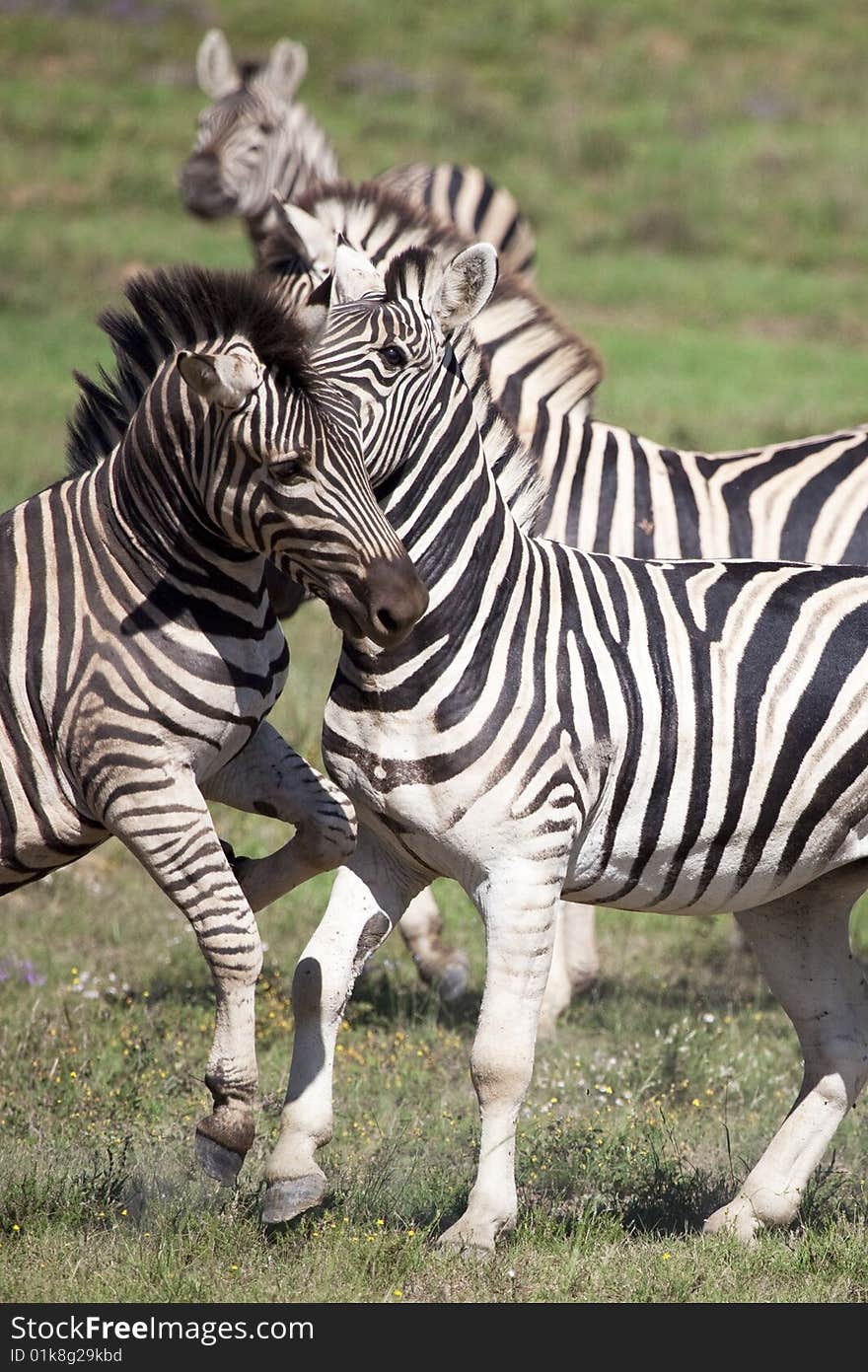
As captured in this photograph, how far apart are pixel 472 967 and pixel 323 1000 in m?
3.21

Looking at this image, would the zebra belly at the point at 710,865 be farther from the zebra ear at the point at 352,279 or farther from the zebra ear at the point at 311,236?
the zebra ear at the point at 311,236

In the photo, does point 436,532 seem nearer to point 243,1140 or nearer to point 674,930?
point 243,1140

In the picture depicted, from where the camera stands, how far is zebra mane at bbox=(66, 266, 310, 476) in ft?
13.9

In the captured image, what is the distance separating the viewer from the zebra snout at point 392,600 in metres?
4.05

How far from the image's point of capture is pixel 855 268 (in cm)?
2189

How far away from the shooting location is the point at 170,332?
4.56 meters

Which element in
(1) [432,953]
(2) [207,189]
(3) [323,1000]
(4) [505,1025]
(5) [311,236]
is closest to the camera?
(4) [505,1025]

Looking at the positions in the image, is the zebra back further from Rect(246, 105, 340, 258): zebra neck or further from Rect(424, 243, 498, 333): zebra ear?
Rect(424, 243, 498, 333): zebra ear

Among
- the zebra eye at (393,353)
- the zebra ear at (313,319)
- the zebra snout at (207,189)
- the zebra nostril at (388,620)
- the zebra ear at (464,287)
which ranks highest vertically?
the zebra snout at (207,189)

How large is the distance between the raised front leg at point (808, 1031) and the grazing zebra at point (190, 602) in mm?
1382

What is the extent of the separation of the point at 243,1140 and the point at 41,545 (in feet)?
5.61

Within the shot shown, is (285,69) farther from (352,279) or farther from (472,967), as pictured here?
(352,279)

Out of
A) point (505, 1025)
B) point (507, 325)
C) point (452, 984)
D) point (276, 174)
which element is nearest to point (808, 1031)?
point (505, 1025)

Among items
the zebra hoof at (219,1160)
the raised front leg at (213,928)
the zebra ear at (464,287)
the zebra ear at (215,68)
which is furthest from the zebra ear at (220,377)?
the zebra ear at (215,68)
